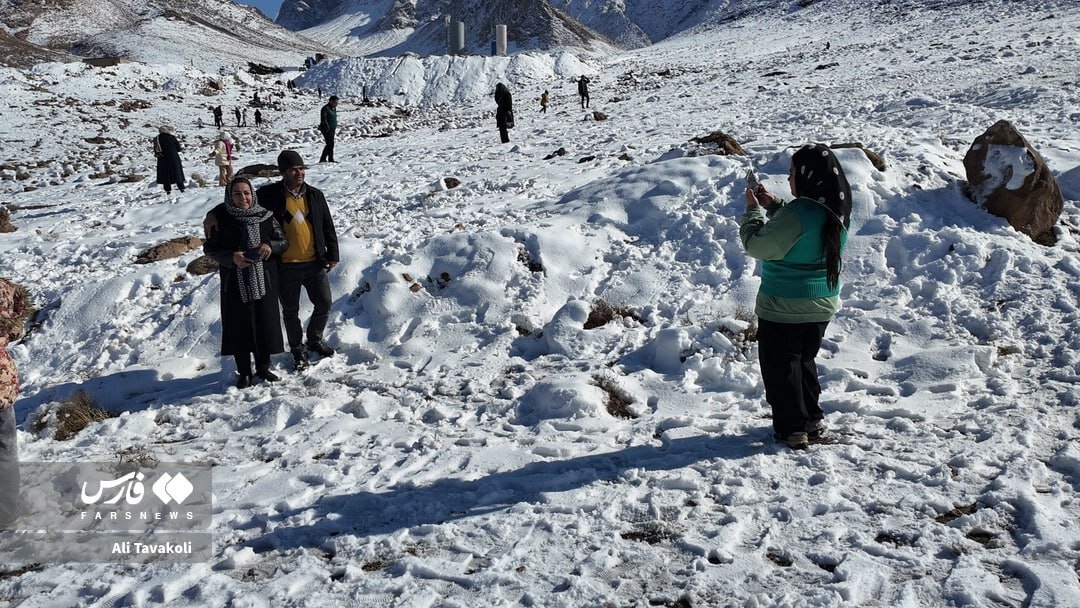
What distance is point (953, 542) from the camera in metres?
3.19

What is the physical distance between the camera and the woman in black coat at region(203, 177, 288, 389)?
5.25 metres

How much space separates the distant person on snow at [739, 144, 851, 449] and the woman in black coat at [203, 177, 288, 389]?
3.89 metres

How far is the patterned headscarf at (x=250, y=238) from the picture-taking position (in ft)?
17.2

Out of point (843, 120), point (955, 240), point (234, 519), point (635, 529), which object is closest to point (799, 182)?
point (635, 529)

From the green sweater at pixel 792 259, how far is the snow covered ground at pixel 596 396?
0.98m

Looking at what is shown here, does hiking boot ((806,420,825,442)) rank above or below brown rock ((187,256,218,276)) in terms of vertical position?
below

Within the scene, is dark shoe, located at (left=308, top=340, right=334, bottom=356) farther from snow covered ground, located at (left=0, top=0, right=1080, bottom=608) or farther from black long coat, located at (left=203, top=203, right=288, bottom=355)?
black long coat, located at (left=203, top=203, right=288, bottom=355)

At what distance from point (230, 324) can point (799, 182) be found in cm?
467

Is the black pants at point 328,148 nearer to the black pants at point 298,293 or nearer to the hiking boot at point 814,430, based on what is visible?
the black pants at point 298,293

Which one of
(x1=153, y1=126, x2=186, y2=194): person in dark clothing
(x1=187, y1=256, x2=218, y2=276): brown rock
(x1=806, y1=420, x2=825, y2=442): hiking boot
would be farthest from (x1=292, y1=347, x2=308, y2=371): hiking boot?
(x1=153, y1=126, x2=186, y2=194): person in dark clothing

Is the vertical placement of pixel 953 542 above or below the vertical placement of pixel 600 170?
below

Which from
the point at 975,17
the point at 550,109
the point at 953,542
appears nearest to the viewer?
the point at 953,542

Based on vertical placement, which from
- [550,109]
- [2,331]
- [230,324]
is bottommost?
[230,324]

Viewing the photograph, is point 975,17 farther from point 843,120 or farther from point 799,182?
point 799,182
